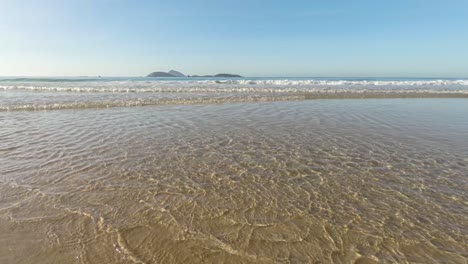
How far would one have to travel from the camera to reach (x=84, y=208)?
381 cm

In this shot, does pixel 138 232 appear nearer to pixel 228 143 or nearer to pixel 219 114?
pixel 228 143

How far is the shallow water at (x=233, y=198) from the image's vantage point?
2.99 metres

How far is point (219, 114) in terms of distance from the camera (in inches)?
491

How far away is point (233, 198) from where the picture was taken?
13.7ft

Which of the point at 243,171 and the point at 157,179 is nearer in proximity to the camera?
the point at 157,179

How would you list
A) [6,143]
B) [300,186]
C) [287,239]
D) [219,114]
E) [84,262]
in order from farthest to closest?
1. [219,114]
2. [6,143]
3. [300,186]
4. [287,239]
5. [84,262]

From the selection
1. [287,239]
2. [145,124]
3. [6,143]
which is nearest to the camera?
[287,239]

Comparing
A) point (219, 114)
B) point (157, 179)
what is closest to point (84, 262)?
point (157, 179)

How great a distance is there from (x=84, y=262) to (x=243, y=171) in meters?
3.23

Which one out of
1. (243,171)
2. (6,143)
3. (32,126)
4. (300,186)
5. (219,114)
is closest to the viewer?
(300,186)

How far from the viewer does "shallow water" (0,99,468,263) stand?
299 cm

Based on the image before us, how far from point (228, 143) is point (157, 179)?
2.93m

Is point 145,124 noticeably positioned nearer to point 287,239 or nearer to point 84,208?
point 84,208

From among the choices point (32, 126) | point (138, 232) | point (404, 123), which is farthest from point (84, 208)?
point (404, 123)
